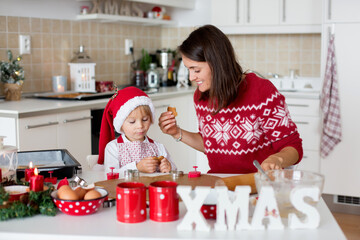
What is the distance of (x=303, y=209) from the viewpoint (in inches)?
51.5

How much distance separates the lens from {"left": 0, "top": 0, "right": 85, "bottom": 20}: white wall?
3.58 metres

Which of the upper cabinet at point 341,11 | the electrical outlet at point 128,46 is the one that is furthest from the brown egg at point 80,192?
the electrical outlet at point 128,46

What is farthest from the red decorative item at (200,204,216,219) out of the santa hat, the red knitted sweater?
the santa hat

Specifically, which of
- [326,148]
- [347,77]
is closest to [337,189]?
[326,148]

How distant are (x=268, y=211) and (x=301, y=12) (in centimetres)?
338

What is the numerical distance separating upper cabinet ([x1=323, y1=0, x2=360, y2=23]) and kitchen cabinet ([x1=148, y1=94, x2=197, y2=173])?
4.50 ft

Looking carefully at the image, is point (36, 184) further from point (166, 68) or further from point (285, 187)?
point (166, 68)

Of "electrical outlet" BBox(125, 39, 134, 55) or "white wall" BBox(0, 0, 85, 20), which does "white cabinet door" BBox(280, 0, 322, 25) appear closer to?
"electrical outlet" BBox(125, 39, 134, 55)

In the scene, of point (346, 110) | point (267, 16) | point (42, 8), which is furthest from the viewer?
point (267, 16)

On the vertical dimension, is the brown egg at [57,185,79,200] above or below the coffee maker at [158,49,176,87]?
below

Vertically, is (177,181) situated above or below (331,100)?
below

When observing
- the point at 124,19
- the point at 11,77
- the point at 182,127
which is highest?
the point at 124,19

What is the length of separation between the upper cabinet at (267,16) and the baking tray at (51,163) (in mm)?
2995

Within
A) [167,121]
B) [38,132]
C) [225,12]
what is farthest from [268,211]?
[225,12]
